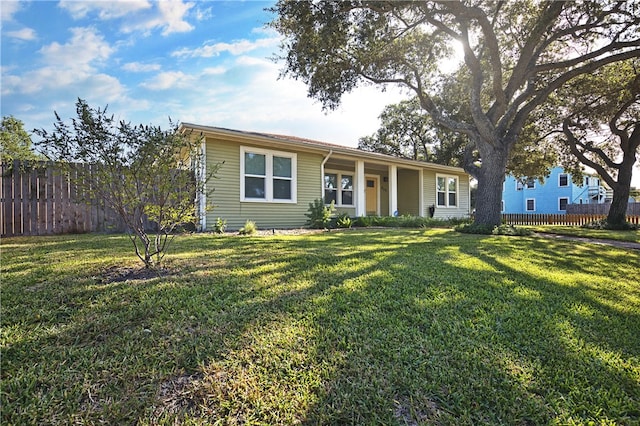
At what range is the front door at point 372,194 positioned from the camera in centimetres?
1545

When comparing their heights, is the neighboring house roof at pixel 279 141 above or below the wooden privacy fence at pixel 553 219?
above

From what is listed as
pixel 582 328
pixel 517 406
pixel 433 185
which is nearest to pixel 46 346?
pixel 517 406

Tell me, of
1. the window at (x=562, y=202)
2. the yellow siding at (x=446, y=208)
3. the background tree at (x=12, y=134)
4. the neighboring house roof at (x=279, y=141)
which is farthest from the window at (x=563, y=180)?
the background tree at (x=12, y=134)

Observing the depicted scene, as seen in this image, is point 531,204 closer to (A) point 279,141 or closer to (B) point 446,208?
(B) point 446,208

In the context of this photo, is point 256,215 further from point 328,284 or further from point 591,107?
point 591,107

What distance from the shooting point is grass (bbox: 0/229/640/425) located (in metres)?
1.43

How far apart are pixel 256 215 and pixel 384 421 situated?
859 cm

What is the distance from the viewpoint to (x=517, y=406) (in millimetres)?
1498

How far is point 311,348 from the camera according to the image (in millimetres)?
1874

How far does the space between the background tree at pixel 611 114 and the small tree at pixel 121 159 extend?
15275mm

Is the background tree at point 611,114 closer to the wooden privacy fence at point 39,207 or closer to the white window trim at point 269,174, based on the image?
the white window trim at point 269,174

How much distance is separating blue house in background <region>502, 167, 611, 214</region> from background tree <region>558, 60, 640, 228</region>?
14892 mm

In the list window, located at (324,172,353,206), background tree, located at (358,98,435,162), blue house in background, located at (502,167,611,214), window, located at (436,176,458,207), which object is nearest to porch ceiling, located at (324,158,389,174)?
window, located at (324,172,353,206)

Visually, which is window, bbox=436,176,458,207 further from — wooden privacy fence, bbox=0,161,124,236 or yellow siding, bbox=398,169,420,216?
wooden privacy fence, bbox=0,161,124,236
